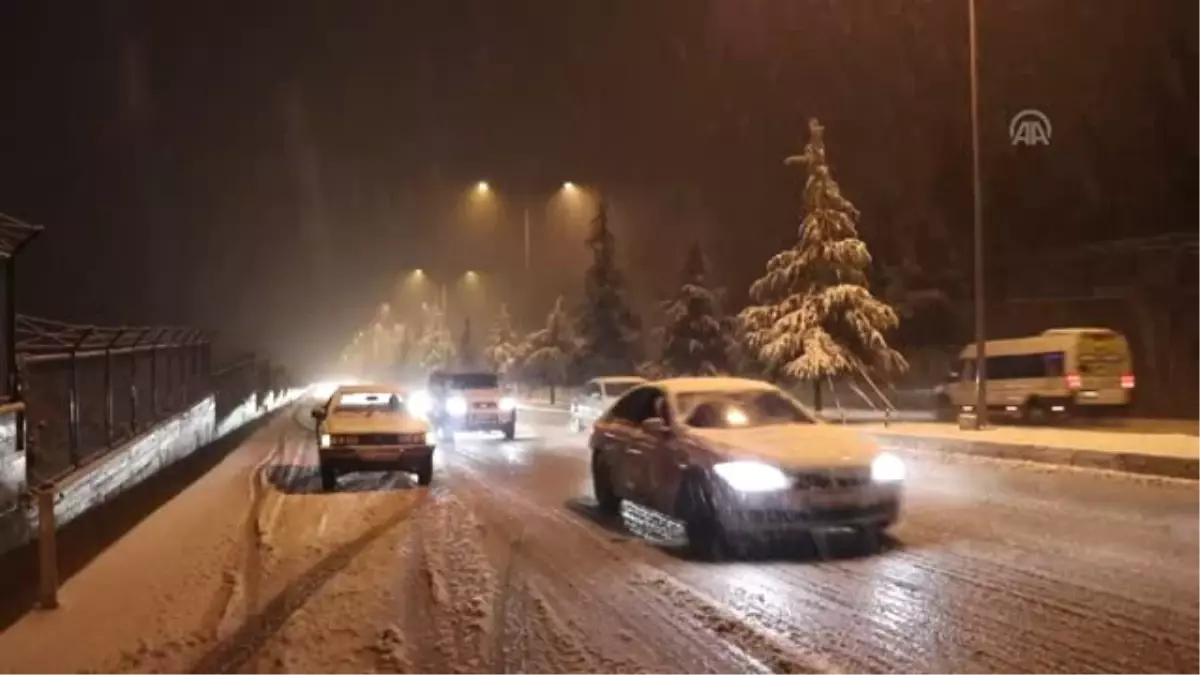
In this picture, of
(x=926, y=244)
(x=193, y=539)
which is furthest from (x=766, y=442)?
(x=926, y=244)

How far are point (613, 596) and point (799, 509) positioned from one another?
229 centimetres

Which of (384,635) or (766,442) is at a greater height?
(766,442)

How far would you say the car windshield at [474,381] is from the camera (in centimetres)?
3456

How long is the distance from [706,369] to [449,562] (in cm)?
3587

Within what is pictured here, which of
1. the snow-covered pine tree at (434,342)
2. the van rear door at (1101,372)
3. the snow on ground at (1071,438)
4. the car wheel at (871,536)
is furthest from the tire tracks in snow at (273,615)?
the snow-covered pine tree at (434,342)

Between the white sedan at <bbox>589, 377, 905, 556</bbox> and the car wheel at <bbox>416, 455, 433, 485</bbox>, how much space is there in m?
6.64

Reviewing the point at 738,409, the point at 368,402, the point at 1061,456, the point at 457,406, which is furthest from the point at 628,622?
the point at 457,406

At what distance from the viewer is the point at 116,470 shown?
19.6m

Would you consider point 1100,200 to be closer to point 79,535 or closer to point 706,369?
point 706,369

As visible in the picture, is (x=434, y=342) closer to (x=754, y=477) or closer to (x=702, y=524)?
(x=702, y=524)

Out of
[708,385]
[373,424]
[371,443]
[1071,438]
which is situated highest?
[708,385]

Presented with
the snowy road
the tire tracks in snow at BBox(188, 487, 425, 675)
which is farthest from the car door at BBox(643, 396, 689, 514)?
the tire tracks in snow at BBox(188, 487, 425, 675)

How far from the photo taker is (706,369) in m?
47.7

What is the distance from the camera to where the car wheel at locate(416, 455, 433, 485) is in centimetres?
2053
